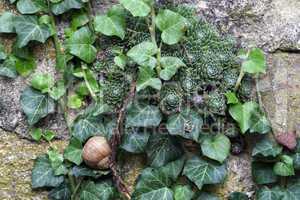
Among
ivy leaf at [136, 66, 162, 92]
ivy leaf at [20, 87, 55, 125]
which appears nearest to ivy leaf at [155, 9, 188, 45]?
ivy leaf at [136, 66, 162, 92]

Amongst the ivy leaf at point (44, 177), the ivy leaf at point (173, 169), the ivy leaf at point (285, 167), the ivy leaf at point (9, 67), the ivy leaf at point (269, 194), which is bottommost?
the ivy leaf at point (269, 194)

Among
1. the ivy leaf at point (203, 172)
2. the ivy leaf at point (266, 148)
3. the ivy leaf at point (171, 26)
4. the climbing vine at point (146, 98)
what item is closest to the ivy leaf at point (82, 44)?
the climbing vine at point (146, 98)

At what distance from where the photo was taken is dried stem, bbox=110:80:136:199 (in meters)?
1.90

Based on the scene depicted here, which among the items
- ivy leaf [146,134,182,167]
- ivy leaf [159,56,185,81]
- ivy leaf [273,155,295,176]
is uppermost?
ivy leaf [159,56,185,81]

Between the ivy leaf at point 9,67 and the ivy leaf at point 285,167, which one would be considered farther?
the ivy leaf at point 9,67

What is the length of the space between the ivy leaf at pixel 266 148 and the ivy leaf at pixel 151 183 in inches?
11.0

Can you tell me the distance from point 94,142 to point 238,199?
47 centimetres

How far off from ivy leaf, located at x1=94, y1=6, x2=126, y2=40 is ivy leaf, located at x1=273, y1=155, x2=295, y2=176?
608 mm

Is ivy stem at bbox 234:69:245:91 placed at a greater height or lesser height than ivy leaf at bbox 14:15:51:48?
lesser

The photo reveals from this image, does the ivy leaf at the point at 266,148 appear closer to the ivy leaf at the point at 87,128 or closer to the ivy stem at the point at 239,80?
the ivy stem at the point at 239,80

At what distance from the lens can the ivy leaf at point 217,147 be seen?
185 cm

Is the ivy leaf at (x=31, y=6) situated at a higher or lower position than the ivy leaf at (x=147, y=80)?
higher

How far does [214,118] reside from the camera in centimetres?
190

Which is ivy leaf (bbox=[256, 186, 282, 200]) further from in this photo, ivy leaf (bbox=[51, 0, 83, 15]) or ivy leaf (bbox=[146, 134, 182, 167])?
ivy leaf (bbox=[51, 0, 83, 15])
